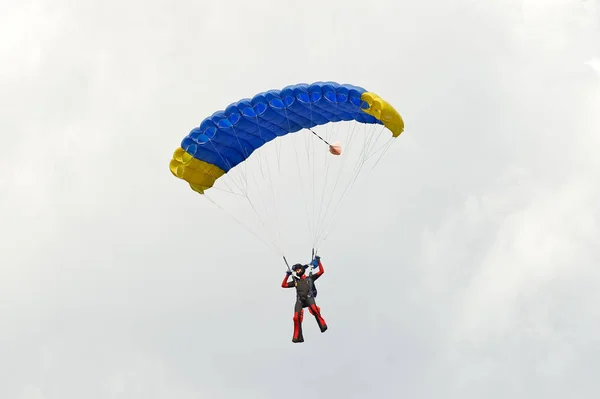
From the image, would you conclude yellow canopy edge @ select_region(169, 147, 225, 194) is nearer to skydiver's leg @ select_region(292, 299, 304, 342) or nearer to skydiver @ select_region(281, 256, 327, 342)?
skydiver @ select_region(281, 256, 327, 342)

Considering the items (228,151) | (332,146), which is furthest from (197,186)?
(332,146)

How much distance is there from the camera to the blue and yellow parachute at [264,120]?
36438mm

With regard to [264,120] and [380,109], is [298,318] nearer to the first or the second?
[264,120]

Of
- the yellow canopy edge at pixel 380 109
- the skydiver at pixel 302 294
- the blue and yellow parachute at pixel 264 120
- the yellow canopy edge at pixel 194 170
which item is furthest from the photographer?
the yellow canopy edge at pixel 194 170

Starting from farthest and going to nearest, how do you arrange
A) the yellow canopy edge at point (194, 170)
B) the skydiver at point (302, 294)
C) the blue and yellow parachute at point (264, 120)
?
the yellow canopy edge at point (194, 170), the skydiver at point (302, 294), the blue and yellow parachute at point (264, 120)

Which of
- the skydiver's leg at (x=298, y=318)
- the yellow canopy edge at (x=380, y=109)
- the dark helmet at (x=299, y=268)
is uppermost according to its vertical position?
the yellow canopy edge at (x=380, y=109)

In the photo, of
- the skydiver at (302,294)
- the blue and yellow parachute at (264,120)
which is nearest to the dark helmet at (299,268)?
the skydiver at (302,294)

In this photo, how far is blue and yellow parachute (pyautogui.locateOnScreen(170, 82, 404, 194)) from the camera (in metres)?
36.4

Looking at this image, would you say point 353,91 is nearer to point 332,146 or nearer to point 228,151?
point 332,146

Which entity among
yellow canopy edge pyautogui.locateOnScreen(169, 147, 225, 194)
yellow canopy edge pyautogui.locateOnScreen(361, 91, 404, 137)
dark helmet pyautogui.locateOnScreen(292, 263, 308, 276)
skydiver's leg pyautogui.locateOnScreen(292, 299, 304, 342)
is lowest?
skydiver's leg pyautogui.locateOnScreen(292, 299, 304, 342)

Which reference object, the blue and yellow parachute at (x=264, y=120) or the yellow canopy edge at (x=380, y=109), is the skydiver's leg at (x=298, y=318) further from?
the yellow canopy edge at (x=380, y=109)

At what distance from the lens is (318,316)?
36812 mm

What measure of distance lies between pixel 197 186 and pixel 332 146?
4.61m

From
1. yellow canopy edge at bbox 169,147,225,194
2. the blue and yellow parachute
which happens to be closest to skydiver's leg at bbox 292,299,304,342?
the blue and yellow parachute
